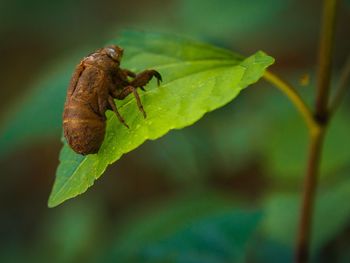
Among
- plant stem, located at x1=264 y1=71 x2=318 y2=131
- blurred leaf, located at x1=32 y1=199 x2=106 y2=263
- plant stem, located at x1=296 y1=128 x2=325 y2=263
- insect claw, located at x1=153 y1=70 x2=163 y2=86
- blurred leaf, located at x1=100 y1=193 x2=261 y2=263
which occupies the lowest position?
blurred leaf, located at x1=32 y1=199 x2=106 y2=263

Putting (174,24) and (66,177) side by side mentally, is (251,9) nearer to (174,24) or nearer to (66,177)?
(174,24)

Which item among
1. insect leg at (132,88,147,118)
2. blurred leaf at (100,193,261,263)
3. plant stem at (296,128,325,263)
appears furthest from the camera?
blurred leaf at (100,193,261,263)

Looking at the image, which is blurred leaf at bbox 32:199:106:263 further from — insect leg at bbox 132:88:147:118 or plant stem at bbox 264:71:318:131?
insect leg at bbox 132:88:147:118

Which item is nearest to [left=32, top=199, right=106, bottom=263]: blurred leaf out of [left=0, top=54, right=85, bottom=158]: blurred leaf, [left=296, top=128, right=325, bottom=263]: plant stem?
[left=0, top=54, right=85, bottom=158]: blurred leaf

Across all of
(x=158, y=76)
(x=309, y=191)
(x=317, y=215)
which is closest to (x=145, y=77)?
(x=158, y=76)

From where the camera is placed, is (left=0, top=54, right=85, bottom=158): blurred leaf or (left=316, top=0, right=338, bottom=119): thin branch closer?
(left=316, top=0, right=338, bottom=119): thin branch

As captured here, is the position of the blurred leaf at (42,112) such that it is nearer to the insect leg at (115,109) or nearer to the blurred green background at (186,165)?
the blurred green background at (186,165)

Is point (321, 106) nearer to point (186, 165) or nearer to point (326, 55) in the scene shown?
point (326, 55)

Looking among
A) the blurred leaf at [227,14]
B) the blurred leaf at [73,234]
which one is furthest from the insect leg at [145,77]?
the blurred leaf at [73,234]
